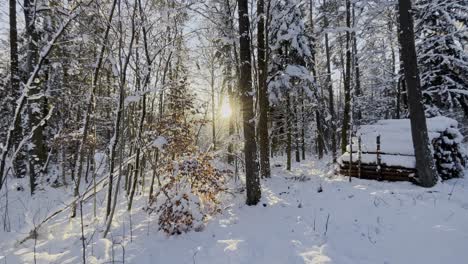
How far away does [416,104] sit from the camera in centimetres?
763

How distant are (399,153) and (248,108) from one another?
555 cm

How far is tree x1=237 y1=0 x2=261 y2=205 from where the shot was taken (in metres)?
6.84

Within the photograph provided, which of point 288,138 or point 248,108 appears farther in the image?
point 288,138

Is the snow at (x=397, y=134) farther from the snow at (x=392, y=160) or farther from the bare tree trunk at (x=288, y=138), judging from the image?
the bare tree trunk at (x=288, y=138)

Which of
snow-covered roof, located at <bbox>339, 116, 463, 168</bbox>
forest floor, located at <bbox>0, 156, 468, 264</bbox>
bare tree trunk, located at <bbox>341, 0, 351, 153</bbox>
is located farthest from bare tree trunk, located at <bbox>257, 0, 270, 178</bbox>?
bare tree trunk, located at <bbox>341, 0, 351, 153</bbox>

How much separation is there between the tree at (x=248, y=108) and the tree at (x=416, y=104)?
4.14 meters

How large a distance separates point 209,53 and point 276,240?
13535mm

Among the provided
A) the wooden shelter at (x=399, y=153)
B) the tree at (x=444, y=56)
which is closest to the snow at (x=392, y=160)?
the wooden shelter at (x=399, y=153)

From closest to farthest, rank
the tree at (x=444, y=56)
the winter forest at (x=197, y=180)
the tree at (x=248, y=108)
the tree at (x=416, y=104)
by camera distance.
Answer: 1. the winter forest at (x=197, y=180)
2. the tree at (x=248, y=108)
3. the tree at (x=416, y=104)
4. the tree at (x=444, y=56)

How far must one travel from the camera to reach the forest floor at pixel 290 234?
4242 millimetres

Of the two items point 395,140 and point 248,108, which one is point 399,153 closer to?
point 395,140

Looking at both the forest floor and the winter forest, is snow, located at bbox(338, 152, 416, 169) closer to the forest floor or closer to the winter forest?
the winter forest

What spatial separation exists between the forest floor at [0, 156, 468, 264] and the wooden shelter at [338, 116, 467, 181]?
1.57 meters

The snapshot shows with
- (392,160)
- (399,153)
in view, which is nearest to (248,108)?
(392,160)
